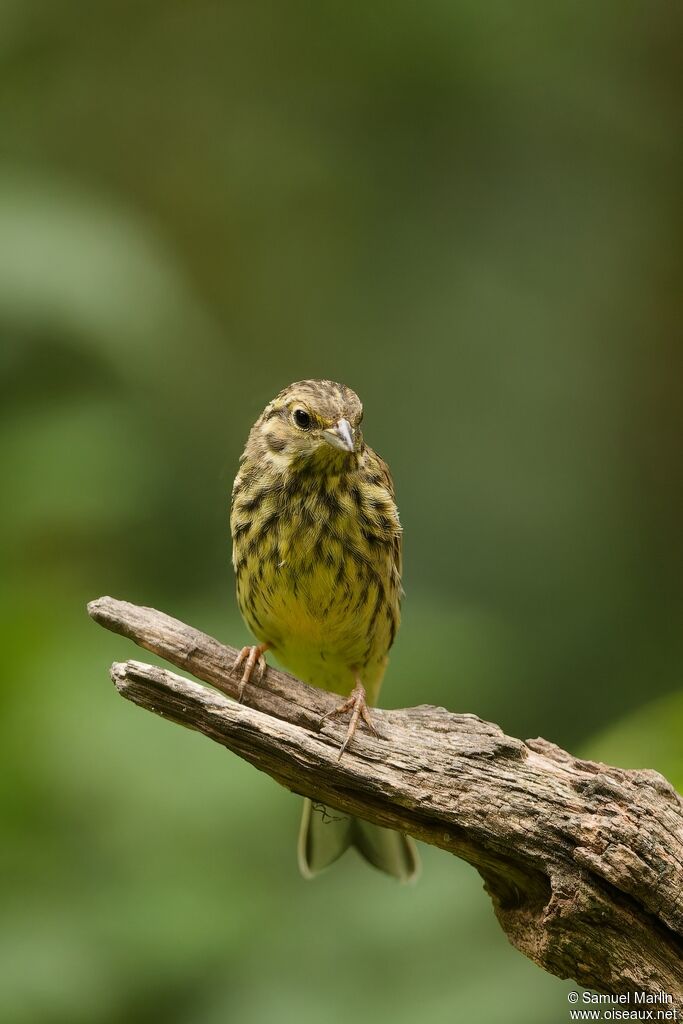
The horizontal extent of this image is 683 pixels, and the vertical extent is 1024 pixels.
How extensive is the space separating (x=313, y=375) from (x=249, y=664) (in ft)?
12.2

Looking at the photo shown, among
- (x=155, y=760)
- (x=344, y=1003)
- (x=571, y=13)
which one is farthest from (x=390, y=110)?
(x=344, y=1003)

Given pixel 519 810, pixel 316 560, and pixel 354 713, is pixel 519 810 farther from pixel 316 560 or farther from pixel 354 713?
pixel 316 560

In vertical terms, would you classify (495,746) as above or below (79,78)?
below

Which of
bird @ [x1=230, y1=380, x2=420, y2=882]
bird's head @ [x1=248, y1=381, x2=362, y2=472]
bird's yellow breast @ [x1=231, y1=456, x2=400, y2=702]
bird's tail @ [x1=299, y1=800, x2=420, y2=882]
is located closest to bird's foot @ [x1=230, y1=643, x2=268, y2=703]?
bird @ [x1=230, y1=380, x2=420, y2=882]

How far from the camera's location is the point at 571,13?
7.28m

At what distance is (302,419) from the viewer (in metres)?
3.78

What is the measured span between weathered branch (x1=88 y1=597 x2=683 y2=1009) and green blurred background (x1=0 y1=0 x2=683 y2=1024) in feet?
2.46

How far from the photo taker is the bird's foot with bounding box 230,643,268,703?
3.58 metres

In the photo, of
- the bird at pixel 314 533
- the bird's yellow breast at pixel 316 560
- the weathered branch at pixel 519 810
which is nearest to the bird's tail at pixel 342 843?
the bird at pixel 314 533

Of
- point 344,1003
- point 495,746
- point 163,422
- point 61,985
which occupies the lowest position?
point 61,985

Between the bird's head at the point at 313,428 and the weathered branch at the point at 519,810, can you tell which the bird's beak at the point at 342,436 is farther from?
the weathered branch at the point at 519,810

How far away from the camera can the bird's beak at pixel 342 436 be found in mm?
3607

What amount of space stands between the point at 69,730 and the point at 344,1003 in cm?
147

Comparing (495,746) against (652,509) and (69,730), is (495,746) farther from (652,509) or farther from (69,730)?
(652,509)
